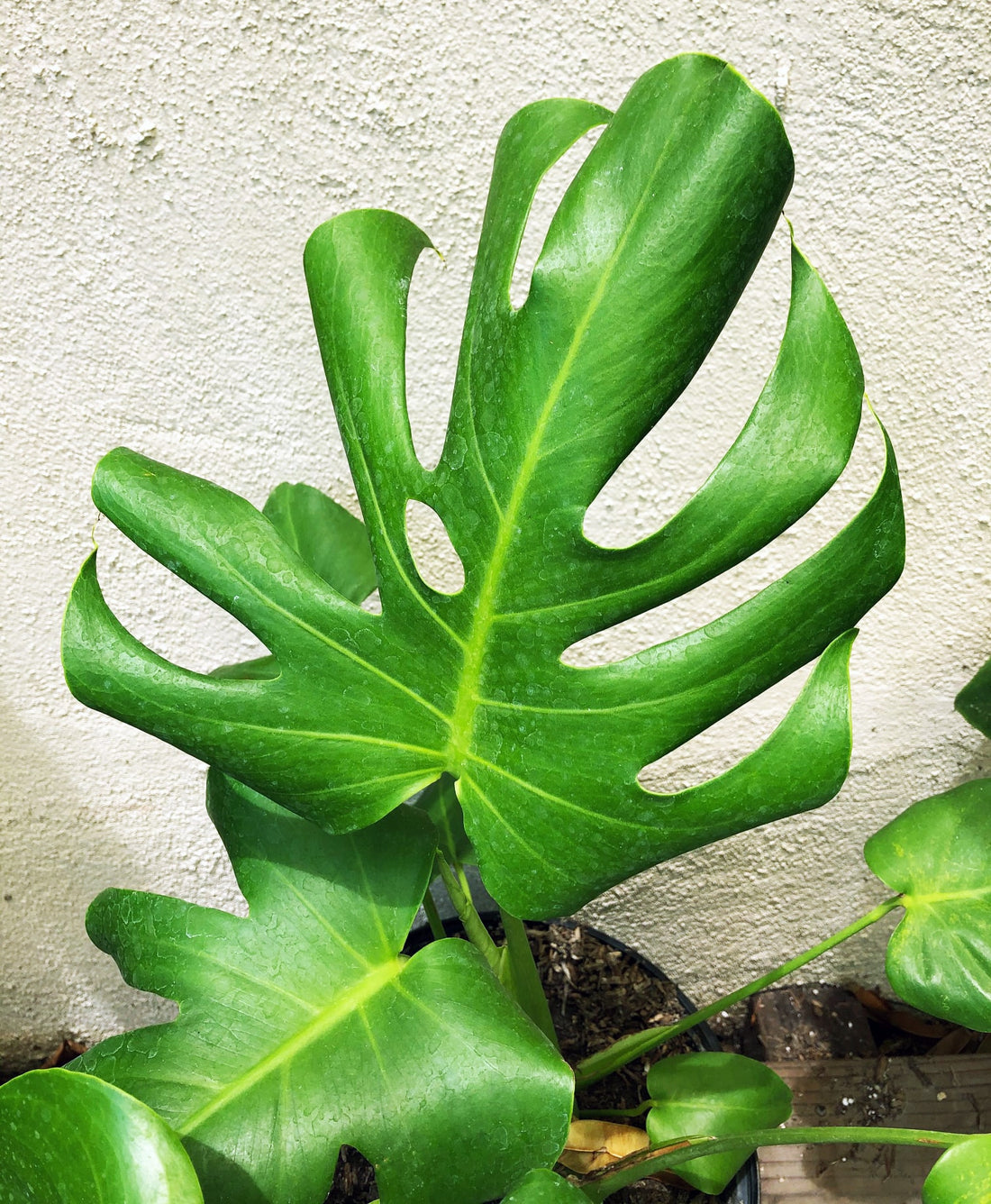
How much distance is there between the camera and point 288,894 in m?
0.59

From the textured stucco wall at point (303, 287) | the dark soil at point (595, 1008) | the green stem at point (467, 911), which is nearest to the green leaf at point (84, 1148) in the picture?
the green stem at point (467, 911)

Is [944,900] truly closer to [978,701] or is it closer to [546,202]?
[978,701]

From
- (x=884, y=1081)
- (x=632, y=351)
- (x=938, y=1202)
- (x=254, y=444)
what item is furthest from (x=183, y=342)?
(x=884, y=1081)

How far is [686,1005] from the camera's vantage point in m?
0.84

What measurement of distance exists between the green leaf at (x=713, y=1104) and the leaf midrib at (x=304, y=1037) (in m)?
0.27

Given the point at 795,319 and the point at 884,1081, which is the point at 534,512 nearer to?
the point at 795,319

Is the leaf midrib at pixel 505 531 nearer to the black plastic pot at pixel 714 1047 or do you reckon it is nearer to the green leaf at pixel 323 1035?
the green leaf at pixel 323 1035

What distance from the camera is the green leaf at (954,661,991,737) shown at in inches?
29.8

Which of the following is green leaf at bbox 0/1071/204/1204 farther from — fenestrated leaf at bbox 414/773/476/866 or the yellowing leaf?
the yellowing leaf

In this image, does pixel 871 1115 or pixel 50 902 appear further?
pixel 50 902

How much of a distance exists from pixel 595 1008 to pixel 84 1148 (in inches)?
22.6

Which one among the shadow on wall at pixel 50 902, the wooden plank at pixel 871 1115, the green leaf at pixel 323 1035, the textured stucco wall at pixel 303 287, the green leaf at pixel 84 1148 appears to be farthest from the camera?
the shadow on wall at pixel 50 902

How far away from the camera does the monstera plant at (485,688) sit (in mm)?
403

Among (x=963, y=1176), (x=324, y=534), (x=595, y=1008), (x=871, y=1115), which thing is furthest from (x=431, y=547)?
(x=871, y=1115)
